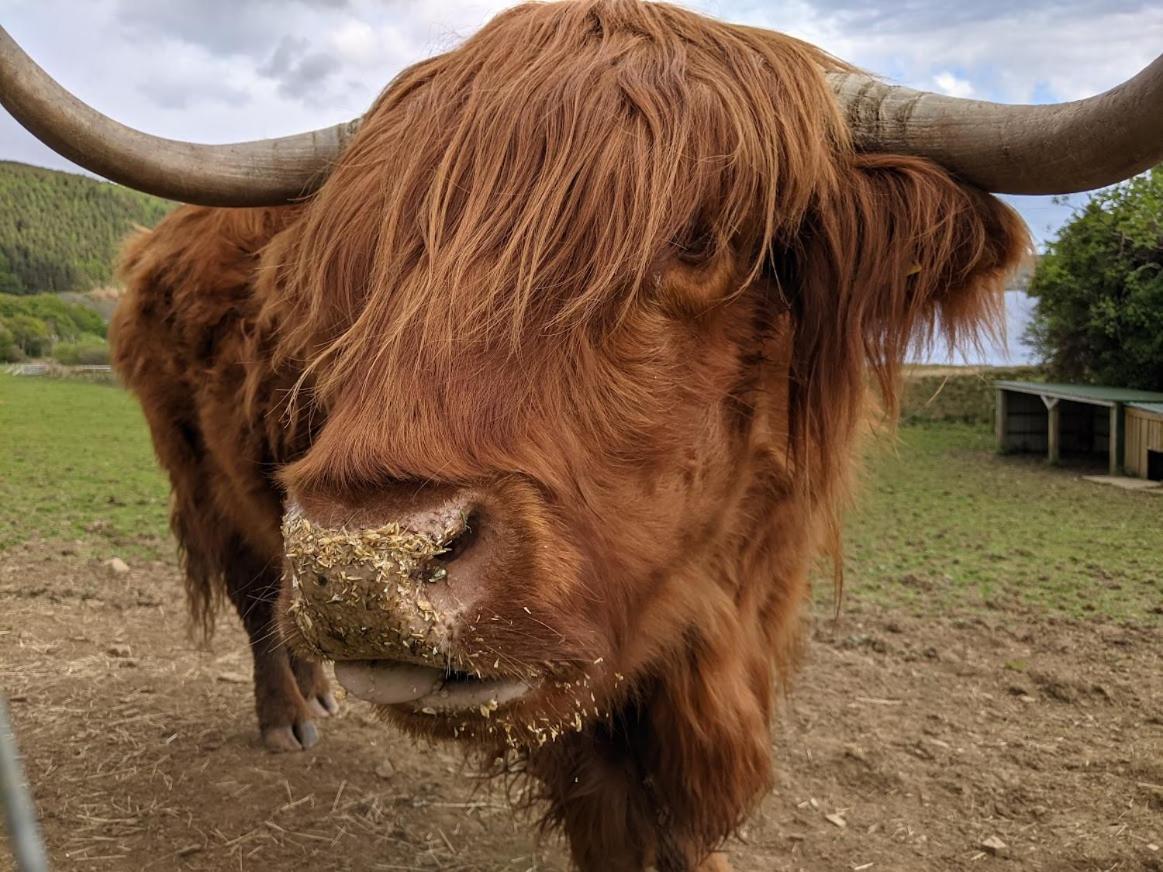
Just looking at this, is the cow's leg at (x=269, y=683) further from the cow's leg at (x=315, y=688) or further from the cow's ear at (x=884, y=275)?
the cow's ear at (x=884, y=275)

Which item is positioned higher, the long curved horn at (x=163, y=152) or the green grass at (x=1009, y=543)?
the long curved horn at (x=163, y=152)

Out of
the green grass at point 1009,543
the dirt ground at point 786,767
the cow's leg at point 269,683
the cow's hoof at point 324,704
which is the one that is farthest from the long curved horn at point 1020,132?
the cow's hoof at point 324,704

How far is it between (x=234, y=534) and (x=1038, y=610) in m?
4.03

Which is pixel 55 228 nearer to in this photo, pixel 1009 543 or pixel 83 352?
pixel 83 352

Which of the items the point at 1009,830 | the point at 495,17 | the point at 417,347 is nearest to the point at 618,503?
the point at 417,347

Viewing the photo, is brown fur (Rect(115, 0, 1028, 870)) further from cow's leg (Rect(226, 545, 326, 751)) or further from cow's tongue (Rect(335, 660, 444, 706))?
cow's leg (Rect(226, 545, 326, 751))

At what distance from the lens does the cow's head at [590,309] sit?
143 centimetres

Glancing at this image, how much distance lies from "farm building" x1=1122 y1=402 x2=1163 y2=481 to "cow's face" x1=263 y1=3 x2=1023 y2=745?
2.90 m

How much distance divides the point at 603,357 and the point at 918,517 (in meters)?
6.60

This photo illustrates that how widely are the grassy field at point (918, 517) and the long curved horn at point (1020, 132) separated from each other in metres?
0.95

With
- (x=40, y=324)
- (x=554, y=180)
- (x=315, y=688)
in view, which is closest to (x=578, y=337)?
(x=554, y=180)

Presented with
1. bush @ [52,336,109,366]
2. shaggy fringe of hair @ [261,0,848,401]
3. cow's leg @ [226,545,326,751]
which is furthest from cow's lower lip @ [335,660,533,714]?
bush @ [52,336,109,366]

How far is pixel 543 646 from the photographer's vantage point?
149 centimetres

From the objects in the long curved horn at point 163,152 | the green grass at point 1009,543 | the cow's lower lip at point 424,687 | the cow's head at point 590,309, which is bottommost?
the green grass at point 1009,543
